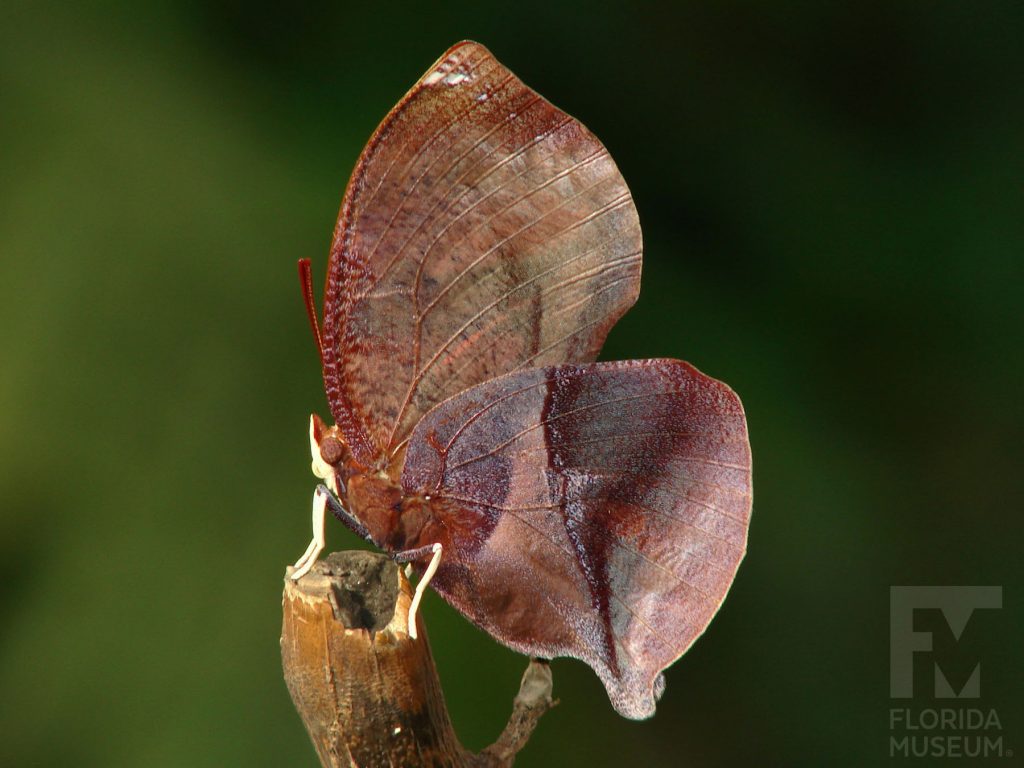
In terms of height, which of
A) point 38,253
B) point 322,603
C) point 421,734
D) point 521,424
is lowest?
point 421,734

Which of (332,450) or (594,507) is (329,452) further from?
(594,507)

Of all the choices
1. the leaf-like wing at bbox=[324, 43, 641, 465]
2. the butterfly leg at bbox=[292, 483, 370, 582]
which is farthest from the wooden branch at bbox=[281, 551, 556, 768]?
the leaf-like wing at bbox=[324, 43, 641, 465]

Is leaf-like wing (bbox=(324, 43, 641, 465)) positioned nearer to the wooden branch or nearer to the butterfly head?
the butterfly head

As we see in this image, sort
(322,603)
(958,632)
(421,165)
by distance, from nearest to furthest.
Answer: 1. (322,603)
2. (421,165)
3. (958,632)

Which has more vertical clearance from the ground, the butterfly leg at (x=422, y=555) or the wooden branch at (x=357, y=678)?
the butterfly leg at (x=422, y=555)

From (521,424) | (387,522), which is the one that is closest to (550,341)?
(521,424)

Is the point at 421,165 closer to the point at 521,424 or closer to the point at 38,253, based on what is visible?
the point at 521,424

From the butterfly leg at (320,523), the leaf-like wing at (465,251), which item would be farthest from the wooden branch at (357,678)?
the leaf-like wing at (465,251)

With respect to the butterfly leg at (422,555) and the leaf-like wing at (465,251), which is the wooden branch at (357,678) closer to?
the butterfly leg at (422,555)
